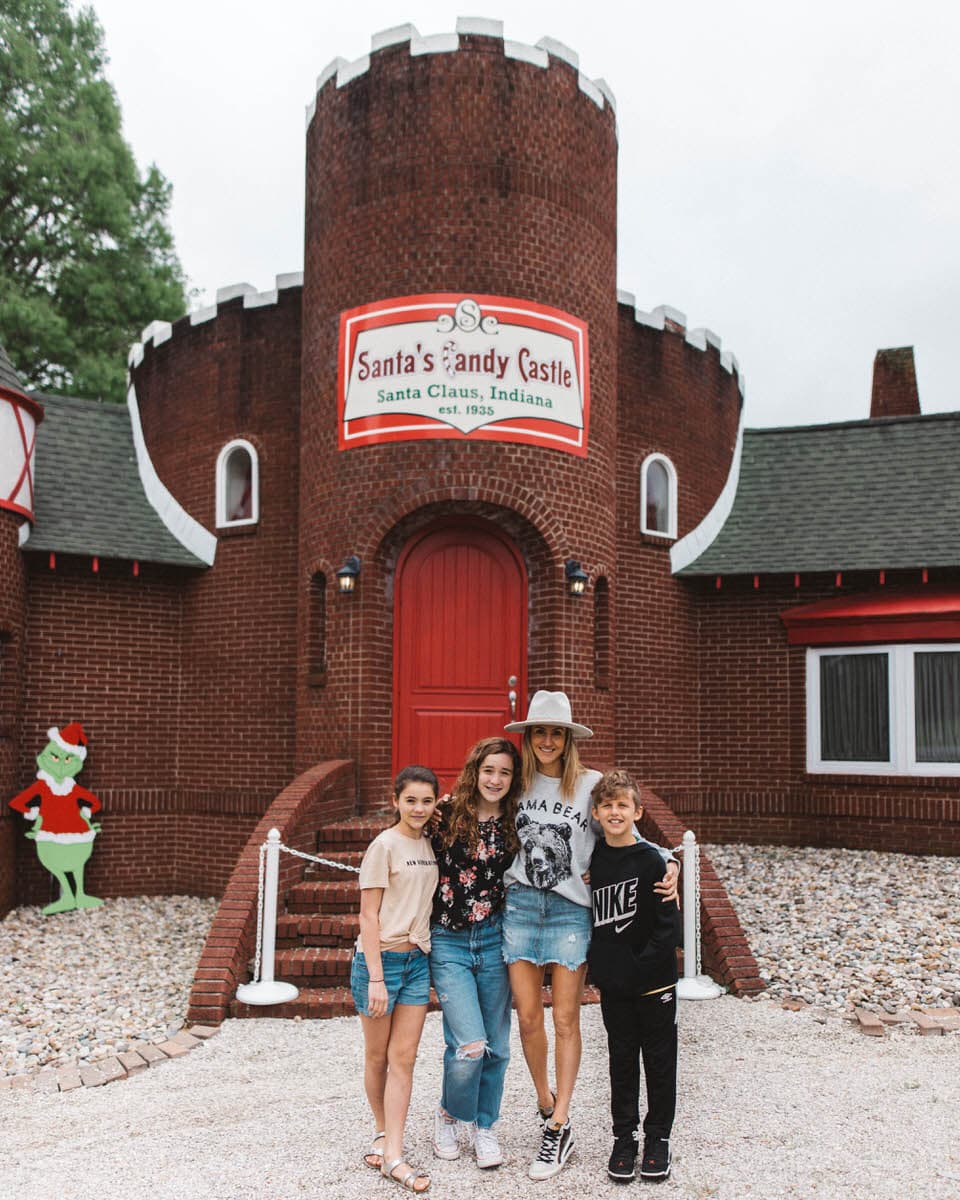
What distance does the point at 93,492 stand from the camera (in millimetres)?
11602

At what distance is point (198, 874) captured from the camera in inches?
436

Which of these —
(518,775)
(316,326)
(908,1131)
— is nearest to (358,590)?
(316,326)

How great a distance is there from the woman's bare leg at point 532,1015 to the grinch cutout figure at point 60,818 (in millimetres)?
7420

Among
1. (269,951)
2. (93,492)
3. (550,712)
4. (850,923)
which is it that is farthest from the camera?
(93,492)

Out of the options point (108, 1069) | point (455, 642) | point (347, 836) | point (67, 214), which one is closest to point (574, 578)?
point (455, 642)

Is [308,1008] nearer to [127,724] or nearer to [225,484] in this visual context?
[127,724]

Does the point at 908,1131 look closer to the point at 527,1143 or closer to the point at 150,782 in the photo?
the point at 527,1143

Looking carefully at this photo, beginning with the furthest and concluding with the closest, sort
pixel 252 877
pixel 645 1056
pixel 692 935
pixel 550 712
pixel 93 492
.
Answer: pixel 93 492, pixel 252 877, pixel 692 935, pixel 550 712, pixel 645 1056

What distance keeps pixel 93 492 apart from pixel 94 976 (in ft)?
18.5

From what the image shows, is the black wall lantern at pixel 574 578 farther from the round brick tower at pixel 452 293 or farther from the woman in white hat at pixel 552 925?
the woman in white hat at pixel 552 925

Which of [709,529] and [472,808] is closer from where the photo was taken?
[472,808]

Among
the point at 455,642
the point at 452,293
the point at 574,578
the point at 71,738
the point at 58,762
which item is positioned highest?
the point at 452,293

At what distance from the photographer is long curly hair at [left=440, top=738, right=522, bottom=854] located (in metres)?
4.23

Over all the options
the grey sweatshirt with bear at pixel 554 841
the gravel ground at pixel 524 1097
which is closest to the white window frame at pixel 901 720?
the gravel ground at pixel 524 1097
